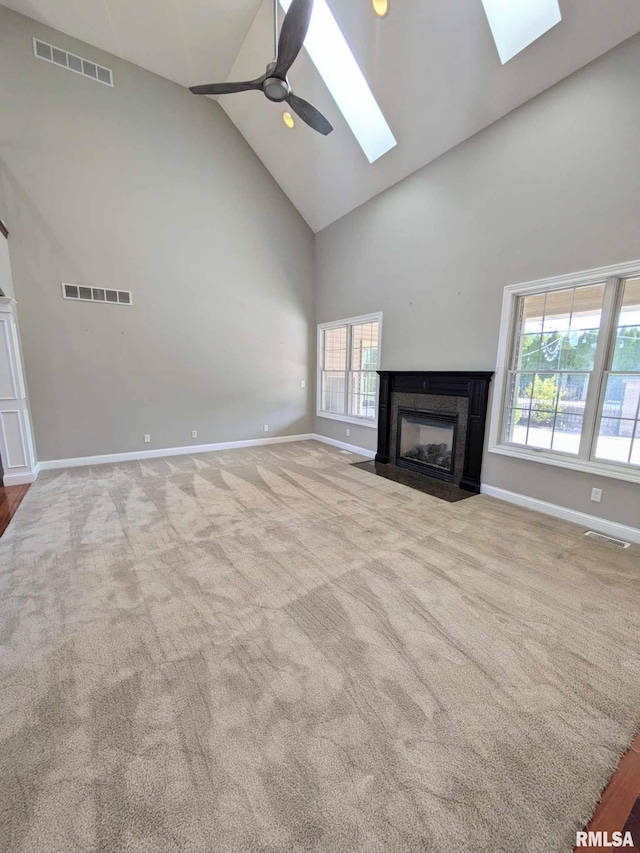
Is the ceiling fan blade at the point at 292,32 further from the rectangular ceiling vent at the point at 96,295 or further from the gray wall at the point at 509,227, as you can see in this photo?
the rectangular ceiling vent at the point at 96,295

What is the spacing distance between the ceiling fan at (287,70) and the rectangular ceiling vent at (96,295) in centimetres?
278

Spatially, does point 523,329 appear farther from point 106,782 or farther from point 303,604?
point 106,782

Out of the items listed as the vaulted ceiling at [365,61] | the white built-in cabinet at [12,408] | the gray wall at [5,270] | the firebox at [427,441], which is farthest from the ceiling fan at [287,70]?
the firebox at [427,441]

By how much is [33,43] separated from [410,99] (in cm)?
464

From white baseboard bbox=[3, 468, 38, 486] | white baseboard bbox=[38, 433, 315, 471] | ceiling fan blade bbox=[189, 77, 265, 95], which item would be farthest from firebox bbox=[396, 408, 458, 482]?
white baseboard bbox=[3, 468, 38, 486]

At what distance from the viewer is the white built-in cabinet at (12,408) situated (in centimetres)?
401

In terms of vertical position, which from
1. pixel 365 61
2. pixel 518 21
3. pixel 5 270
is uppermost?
pixel 365 61

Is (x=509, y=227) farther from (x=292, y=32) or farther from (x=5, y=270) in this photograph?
(x=5, y=270)

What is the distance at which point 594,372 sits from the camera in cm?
307

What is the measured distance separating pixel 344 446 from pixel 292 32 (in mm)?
5064

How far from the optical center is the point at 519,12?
2861mm

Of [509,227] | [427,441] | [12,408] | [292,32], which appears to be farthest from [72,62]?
[427,441]

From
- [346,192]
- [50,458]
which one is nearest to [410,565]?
[50,458]
